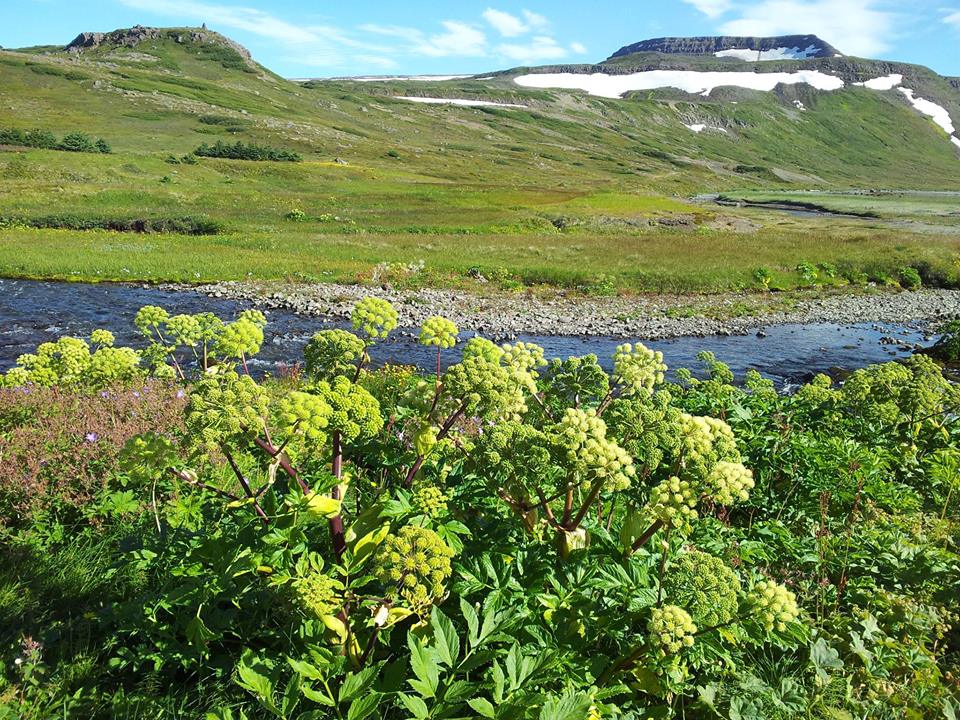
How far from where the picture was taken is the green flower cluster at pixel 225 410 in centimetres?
329

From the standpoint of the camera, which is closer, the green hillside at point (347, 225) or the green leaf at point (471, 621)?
the green leaf at point (471, 621)

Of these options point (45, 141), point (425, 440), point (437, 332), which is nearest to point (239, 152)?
point (45, 141)

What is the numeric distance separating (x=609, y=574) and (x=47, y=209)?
6869 cm

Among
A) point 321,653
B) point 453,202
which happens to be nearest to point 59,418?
point 321,653

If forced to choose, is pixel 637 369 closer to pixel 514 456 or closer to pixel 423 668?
pixel 514 456

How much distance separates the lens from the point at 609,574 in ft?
12.8

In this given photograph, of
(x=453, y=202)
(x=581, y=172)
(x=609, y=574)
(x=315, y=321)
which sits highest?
(x=581, y=172)

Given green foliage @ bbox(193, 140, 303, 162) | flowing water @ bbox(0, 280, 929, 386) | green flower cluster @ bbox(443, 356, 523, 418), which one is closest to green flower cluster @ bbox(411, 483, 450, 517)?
green flower cluster @ bbox(443, 356, 523, 418)

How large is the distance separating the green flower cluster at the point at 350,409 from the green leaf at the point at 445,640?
45.1 inches

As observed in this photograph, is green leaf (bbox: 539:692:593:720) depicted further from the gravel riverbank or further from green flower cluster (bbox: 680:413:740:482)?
the gravel riverbank

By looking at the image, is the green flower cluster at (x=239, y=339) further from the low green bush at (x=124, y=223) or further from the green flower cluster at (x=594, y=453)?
the low green bush at (x=124, y=223)

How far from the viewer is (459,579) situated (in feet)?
12.7

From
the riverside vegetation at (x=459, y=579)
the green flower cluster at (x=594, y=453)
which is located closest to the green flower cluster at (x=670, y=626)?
the riverside vegetation at (x=459, y=579)

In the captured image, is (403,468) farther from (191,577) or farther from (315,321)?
(315,321)
